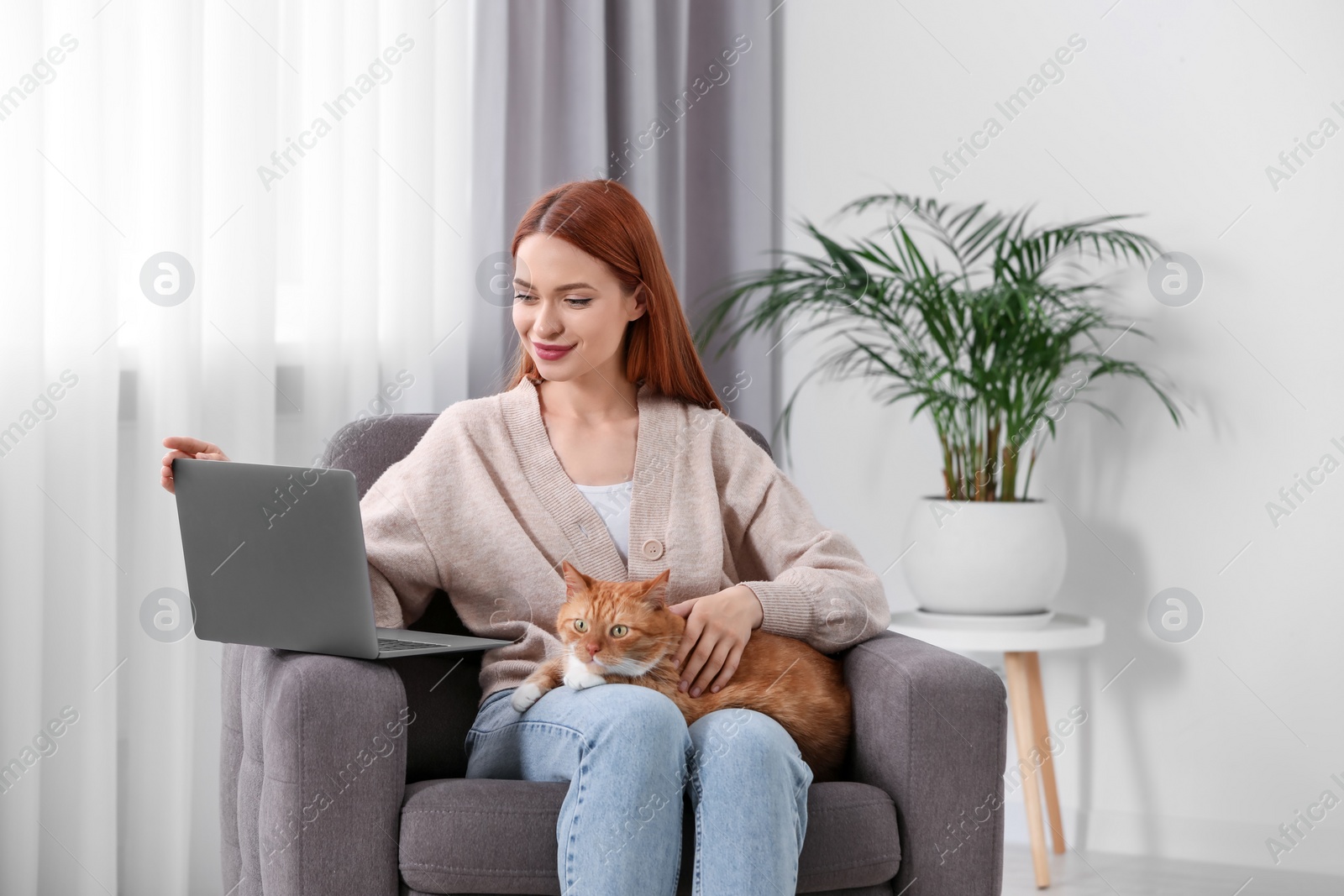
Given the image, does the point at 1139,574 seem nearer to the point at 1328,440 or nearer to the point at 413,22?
the point at 1328,440

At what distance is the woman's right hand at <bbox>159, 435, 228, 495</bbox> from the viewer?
1.49 meters

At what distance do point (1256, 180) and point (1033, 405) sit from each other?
69 centimetres

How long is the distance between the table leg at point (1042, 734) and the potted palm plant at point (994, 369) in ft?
0.53

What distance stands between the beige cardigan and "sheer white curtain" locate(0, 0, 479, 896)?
0.55m

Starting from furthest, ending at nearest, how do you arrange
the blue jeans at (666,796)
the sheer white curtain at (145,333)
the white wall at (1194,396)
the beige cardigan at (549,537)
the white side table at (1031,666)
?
1. the white wall at (1194,396)
2. the white side table at (1031,666)
3. the sheer white curtain at (145,333)
4. the beige cardigan at (549,537)
5. the blue jeans at (666,796)

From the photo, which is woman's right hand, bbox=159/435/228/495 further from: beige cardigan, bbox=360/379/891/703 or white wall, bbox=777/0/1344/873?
white wall, bbox=777/0/1344/873

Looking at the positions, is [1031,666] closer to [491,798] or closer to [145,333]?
[491,798]

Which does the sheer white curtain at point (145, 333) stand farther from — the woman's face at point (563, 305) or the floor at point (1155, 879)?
the floor at point (1155, 879)

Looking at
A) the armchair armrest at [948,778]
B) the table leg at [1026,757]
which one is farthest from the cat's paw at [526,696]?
the table leg at [1026,757]

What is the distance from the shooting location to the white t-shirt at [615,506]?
1.76 metres

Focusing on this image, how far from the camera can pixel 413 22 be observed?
2.43m

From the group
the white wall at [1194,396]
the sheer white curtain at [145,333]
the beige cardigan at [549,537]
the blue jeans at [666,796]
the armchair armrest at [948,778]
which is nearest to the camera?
the blue jeans at [666,796]

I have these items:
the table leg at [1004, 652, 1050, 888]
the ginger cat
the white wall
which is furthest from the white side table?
the ginger cat

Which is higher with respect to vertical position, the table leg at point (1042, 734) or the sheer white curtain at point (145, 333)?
the sheer white curtain at point (145, 333)
